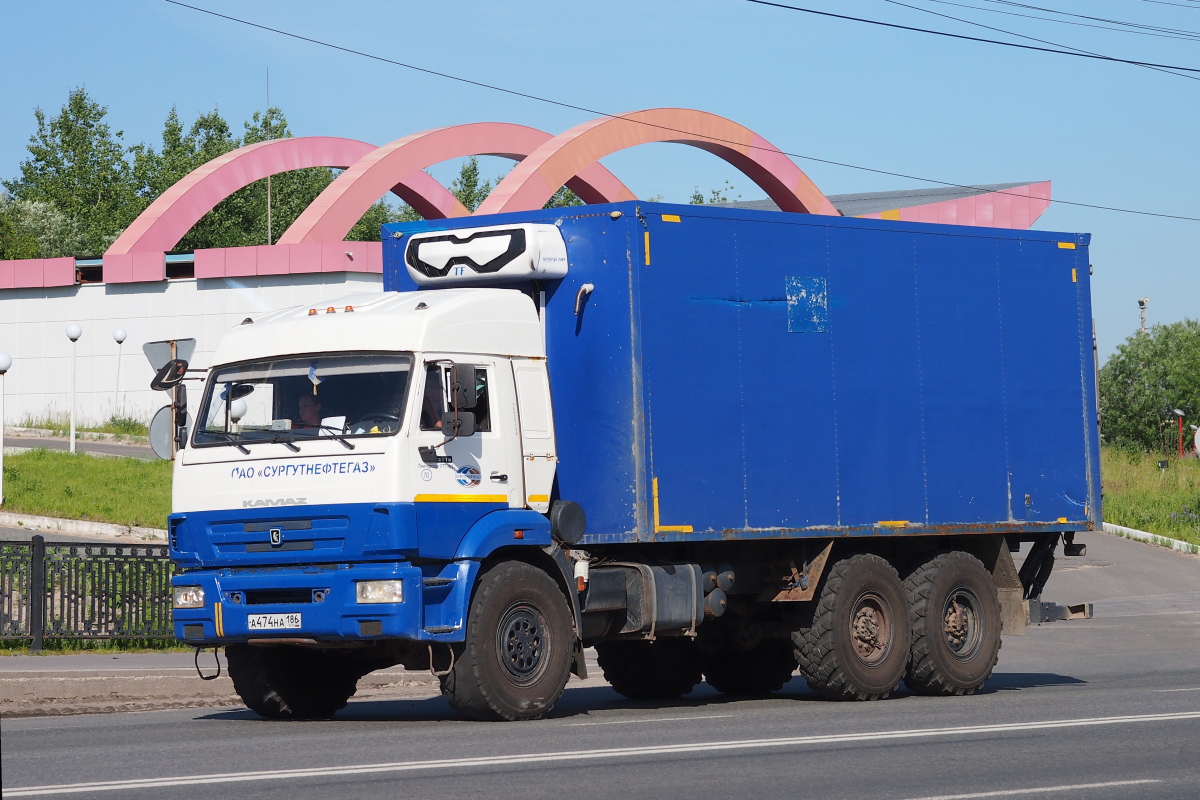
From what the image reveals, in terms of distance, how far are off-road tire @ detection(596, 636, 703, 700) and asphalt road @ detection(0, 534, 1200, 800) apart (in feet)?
0.96

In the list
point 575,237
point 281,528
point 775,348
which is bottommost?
point 281,528

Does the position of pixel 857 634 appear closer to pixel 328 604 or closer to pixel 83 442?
pixel 328 604

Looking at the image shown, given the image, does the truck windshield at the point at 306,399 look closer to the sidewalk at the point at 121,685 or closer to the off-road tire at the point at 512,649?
the off-road tire at the point at 512,649

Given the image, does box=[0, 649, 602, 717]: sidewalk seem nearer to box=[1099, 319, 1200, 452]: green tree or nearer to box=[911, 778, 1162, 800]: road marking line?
box=[911, 778, 1162, 800]: road marking line

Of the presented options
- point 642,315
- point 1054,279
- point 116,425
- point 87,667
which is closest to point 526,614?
point 642,315

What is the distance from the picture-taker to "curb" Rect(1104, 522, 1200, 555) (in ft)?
113

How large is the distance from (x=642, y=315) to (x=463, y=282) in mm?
1549

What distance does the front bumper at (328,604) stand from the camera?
10.6m

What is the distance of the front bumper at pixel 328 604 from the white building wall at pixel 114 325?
24.9m

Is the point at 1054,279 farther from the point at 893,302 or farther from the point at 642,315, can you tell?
the point at 642,315

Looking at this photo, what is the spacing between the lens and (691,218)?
12570 mm

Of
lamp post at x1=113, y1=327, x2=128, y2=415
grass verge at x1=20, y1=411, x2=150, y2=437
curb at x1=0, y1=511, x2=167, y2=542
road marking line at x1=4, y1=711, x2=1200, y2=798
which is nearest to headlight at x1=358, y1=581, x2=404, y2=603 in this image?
road marking line at x1=4, y1=711, x2=1200, y2=798

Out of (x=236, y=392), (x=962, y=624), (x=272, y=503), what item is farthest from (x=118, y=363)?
(x=272, y=503)

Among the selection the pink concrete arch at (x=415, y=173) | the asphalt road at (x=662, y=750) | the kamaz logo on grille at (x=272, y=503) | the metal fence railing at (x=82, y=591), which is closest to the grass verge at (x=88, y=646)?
the metal fence railing at (x=82, y=591)
